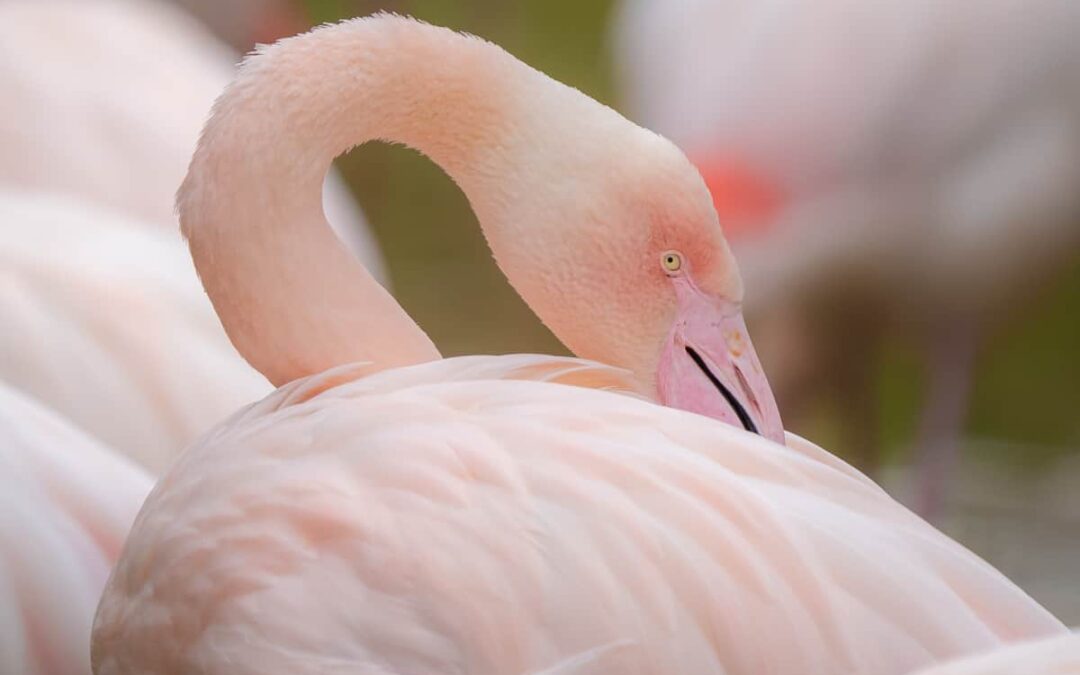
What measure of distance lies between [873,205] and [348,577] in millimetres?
2245

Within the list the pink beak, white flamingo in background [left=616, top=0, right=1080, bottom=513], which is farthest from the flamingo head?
white flamingo in background [left=616, top=0, right=1080, bottom=513]

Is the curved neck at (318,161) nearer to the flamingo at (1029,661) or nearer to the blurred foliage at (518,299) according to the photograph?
the flamingo at (1029,661)

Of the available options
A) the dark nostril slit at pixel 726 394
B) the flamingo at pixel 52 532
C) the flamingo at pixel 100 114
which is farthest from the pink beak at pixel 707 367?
the flamingo at pixel 100 114

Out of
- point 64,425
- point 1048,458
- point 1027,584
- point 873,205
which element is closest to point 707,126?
point 873,205

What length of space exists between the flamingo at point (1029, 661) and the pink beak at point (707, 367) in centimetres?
62

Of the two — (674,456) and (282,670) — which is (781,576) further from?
(282,670)

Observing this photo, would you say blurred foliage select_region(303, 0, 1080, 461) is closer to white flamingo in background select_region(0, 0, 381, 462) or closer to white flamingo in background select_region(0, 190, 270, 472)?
white flamingo in background select_region(0, 0, 381, 462)

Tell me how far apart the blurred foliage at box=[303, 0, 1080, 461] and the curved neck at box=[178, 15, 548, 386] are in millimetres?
2110

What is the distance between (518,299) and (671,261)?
3645 millimetres

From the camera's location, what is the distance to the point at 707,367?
5.96 ft

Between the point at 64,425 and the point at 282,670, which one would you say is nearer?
the point at 282,670

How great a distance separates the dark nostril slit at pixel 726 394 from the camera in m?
1.78

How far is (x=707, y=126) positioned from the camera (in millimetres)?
3580

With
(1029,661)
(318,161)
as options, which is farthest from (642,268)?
(1029,661)
